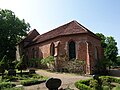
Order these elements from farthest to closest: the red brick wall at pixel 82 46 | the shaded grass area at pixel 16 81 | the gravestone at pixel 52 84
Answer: the red brick wall at pixel 82 46 < the shaded grass area at pixel 16 81 < the gravestone at pixel 52 84

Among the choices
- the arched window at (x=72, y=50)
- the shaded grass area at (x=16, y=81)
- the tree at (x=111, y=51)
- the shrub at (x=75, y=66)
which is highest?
the tree at (x=111, y=51)

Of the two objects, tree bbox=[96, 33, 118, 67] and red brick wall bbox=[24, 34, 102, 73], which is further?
tree bbox=[96, 33, 118, 67]

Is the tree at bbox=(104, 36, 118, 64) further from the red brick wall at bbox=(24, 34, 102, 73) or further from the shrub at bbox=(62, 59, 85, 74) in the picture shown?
the shrub at bbox=(62, 59, 85, 74)

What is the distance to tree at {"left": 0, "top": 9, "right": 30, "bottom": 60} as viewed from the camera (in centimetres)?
4556

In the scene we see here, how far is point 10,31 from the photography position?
153 ft

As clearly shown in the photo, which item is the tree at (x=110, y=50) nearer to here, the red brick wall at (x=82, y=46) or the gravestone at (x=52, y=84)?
the red brick wall at (x=82, y=46)

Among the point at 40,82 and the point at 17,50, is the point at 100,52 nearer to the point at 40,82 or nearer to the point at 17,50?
the point at 40,82

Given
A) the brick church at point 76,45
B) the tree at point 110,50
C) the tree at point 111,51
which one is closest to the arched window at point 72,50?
the brick church at point 76,45

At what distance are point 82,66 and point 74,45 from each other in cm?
414

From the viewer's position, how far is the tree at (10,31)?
149 ft

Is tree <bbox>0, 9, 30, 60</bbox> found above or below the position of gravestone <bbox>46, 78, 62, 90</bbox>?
above

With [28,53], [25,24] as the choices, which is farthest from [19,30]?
[28,53]

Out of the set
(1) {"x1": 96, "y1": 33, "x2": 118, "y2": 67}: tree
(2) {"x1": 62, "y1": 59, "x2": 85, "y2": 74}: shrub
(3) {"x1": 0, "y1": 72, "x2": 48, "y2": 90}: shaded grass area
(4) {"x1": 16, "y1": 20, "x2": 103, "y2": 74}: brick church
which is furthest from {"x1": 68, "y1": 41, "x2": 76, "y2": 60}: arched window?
(1) {"x1": 96, "y1": 33, "x2": 118, "y2": 67}: tree

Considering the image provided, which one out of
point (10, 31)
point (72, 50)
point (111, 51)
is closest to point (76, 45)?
point (72, 50)
